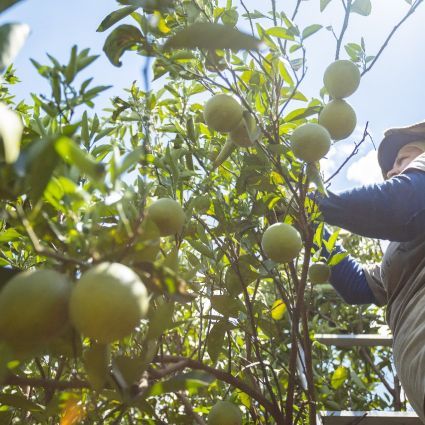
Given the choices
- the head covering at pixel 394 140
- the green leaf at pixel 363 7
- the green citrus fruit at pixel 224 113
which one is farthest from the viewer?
the head covering at pixel 394 140

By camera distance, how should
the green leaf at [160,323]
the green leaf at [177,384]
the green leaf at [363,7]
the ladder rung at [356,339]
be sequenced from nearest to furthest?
the green leaf at [177,384] → the green leaf at [160,323] → the green leaf at [363,7] → the ladder rung at [356,339]

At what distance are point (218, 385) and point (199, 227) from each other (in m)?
0.76

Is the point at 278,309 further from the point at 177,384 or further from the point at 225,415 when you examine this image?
the point at 177,384

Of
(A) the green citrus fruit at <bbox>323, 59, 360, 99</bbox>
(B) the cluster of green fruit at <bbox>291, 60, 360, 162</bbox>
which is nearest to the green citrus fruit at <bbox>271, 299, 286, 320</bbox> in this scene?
(B) the cluster of green fruit at <bbox>291, 60, 360, 162</bbox>

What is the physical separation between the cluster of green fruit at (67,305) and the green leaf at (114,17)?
789 millimetres

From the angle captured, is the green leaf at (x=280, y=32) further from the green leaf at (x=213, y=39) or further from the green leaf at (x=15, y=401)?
the green leaf at (x=15, y=401)

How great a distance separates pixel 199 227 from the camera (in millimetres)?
1399

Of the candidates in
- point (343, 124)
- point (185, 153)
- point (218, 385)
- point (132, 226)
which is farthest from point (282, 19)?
point (218, 385)

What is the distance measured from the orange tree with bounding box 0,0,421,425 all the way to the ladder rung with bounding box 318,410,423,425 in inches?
8.1

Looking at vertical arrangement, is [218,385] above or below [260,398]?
below

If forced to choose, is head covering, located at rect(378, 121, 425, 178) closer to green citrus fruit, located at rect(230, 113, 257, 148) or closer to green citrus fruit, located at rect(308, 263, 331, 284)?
green citrus fruit, located at rect(308, 263, 331, 284)

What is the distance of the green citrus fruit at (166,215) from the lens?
0.90 m

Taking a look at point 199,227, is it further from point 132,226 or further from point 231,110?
point 132,226

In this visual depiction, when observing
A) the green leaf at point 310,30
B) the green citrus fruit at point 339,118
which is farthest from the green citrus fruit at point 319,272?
the green leaf at point 310,30
